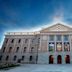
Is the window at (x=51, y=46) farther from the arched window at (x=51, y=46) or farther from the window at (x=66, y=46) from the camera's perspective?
the window at (x=66, y=46)

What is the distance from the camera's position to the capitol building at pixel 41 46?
105ft

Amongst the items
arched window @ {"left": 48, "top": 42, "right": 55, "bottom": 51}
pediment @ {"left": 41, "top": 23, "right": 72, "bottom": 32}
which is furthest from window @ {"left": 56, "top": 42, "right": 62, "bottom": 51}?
pediment @ {"left": 41, "top": 23, "right": 72, "bottom": 32}

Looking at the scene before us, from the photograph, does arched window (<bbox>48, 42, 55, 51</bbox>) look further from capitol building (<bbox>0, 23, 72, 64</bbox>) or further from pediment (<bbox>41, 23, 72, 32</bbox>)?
pediment (<bbox>41, 23, 72, 32</bbox>)

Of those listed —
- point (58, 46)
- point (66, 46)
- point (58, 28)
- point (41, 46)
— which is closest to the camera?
point (66, 46)

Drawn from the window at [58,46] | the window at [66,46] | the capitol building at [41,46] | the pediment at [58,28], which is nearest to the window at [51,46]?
the capitol building at [41,46]

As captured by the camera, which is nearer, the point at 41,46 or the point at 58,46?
the point at 58,46

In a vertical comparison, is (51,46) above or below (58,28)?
below

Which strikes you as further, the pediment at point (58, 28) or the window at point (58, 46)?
the pediment at point (58, 28)

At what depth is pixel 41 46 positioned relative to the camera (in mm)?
33094

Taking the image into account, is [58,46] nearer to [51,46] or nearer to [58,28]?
[51,46]

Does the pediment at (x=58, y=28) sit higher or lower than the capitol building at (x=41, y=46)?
higher

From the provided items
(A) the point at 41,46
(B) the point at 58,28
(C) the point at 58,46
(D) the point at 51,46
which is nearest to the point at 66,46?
(C) the point at 58,46

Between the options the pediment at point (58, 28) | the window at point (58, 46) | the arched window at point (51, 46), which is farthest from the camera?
the pediment at point (58, 28)

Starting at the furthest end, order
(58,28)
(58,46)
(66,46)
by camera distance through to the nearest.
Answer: (58,28) → (58,46) → (66,46)
